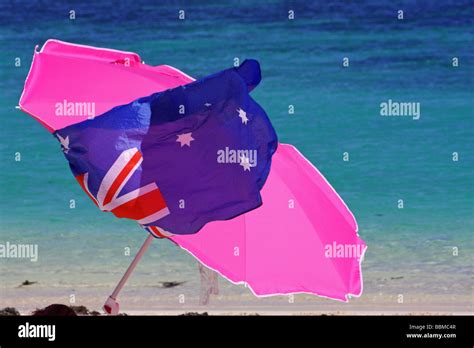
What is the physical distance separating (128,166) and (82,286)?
5.14 metres

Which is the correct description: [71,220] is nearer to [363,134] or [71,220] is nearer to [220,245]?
[363,134]

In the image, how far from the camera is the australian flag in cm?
847

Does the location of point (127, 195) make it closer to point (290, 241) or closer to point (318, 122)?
point (290, 241)

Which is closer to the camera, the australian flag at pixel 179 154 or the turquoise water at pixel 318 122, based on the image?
the australian flag at pixel 179 154

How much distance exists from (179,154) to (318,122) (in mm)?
8358

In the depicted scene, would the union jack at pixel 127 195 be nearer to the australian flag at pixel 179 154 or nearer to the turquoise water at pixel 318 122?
the australian flag at pixel 179 154

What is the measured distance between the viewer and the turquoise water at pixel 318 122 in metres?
13.9

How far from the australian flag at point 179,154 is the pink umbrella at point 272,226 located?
0.44m

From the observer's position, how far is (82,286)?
1348cm
